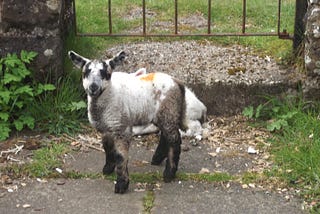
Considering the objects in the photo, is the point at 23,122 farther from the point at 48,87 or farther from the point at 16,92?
the point at 48,87

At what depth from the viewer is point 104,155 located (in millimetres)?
5309

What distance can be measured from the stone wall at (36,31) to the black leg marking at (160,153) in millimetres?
1173

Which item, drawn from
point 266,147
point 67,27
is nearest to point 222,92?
point 266,147

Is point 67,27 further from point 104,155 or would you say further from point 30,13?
point 104,155

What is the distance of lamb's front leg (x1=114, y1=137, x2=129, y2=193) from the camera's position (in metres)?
4.68

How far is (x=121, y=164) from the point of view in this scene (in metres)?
4.68

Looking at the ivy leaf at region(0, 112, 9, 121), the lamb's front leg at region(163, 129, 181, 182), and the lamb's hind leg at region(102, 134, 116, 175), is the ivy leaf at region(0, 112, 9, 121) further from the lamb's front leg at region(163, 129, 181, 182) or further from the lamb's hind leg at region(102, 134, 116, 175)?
the lamb's front leg at region(163, 129, 181, 182)

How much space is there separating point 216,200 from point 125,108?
0.91m

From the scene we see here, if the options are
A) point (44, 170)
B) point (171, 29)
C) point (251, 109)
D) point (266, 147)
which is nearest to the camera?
point (44, 170)

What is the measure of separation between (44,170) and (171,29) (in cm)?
228

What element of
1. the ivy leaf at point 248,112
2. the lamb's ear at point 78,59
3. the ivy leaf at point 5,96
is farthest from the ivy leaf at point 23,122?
the ivy leaf at point 248,112

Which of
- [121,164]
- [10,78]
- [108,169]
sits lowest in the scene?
[108,169]

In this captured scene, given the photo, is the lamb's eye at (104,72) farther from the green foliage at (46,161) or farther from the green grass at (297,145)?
the green grass at (297,145)

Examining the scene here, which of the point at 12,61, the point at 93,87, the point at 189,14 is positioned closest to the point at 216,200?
the point at 93,87
